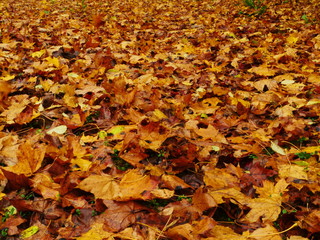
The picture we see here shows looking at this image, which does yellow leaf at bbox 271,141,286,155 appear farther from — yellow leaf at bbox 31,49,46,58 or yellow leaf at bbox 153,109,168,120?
yellow leaf at bbox 31,49,46,58

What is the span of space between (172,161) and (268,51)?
7.66 feet

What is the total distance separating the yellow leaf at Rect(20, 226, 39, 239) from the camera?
101 cm

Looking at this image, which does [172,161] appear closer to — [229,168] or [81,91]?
[229,168]

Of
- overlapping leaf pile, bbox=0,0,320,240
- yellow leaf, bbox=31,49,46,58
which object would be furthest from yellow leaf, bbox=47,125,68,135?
yellow leaf, bbox=31,49,46,58

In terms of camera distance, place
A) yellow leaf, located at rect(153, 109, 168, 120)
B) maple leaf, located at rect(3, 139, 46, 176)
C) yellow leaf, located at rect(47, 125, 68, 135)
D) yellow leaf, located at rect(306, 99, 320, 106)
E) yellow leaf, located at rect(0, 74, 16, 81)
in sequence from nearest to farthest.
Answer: maple leaf, located at rect(3, 139, 46, 176), yellow leaf, located at rect(47, 125, 68, 135), yellow leaf, located at rect(153, 109, 168, 120), yellow leaf, located at rect(306, 99, 320, 106), yellow leaf, located at rect(0, 74, 16, 81)

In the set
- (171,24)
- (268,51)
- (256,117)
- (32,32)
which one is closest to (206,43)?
(268,51)

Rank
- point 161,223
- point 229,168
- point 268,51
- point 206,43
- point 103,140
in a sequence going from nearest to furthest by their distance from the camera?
point 161,223 < point 229,168 < point 103,140 < point 268,51 < point 206,43

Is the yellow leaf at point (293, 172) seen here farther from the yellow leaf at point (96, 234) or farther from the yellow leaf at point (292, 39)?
the yellow leaf at point (292, 39)

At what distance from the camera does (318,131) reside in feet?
5.32

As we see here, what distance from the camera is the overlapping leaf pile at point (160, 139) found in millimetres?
1073

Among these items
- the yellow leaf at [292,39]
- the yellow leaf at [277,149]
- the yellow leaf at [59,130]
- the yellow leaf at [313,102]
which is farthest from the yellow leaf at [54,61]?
the yellow leaf at [292,39]

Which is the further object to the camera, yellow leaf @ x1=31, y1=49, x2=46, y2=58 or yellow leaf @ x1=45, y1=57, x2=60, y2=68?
yellow leaf @ x1=31, y1=49, x2=46, y2=58

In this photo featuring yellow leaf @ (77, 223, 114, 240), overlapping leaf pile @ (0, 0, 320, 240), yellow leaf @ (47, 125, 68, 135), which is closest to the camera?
yellow leaf @ (77, 223, 114, 240)

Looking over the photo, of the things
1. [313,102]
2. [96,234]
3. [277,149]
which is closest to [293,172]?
[277,149]
